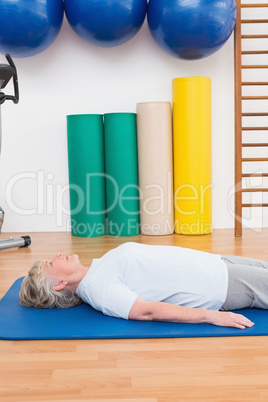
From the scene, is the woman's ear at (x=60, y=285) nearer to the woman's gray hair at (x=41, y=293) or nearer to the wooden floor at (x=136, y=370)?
the woman's gray hair at (x=41, y=293)

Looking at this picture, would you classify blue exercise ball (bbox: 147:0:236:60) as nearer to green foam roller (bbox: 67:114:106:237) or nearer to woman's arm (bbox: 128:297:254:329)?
green foam roller (bbox: 67:114:106:237)

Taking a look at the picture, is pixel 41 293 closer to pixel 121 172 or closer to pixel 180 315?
pixel 180 315

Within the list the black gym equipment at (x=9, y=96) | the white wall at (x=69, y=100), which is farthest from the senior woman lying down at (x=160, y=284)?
the white wall at (x=69, y=100)

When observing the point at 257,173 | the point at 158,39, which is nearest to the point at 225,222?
the point at 257,173

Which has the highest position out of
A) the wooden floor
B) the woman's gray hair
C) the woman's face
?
the woman's face

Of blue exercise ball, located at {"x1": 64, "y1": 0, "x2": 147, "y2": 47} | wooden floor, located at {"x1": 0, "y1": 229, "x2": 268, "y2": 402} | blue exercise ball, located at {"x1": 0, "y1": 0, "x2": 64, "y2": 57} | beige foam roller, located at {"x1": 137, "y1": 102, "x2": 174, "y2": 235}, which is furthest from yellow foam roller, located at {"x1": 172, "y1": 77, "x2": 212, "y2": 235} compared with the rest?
wooden floor, located at {"x1": 0, "y1": 229, "x2": 268, "y2": 402}

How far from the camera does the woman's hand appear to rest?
1869 mm

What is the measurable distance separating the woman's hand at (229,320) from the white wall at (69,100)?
2358 millimetres

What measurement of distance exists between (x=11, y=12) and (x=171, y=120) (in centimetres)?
147

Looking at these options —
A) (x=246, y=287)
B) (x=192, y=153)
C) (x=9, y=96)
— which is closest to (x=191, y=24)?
(x=192, y=153)

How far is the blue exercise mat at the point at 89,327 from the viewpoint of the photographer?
1837 millimetres

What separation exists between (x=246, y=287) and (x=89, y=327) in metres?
0.67

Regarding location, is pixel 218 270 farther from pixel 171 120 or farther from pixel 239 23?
pixel 239 23

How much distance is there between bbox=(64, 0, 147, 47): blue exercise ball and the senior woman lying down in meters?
2.09
